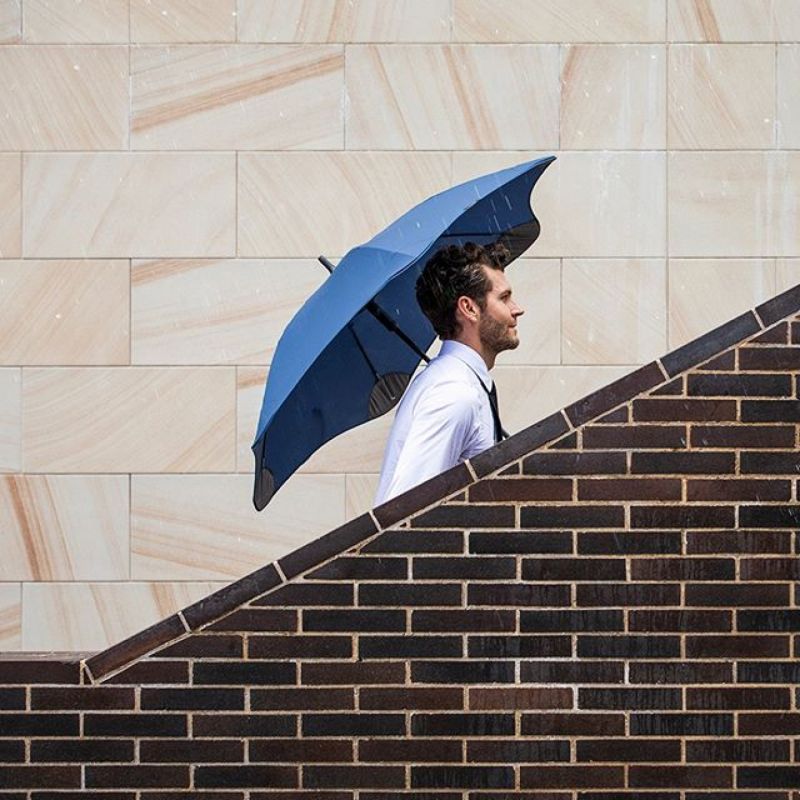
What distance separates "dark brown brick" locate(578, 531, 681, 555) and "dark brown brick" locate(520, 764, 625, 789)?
2.06 ft

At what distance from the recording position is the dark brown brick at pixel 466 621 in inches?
165

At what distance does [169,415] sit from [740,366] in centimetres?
377

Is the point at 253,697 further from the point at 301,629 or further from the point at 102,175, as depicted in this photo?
the point at 102,175

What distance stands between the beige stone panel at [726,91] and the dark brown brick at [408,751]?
403 centimetres

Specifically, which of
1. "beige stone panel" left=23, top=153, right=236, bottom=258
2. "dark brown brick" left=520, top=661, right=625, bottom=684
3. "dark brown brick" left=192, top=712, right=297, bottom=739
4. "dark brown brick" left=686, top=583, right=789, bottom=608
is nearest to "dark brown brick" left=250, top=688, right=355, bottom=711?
"dark brown brick" left=192, top=712, right=297, bottom=739

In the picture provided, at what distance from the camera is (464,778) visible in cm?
418

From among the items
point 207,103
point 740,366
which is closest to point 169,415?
point 207,103

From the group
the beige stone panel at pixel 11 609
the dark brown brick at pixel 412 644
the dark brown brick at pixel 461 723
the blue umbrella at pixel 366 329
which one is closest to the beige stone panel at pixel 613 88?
the blue umbrella at pixel 366 329

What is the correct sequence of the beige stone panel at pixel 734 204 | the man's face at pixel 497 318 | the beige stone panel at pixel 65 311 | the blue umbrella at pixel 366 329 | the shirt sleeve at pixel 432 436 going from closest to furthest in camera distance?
the shirt sleeve at pixel 432 436, the blue umbrella at pixel 366 329, the man's face at pixel 497 318, the beige stone panel at pixel 734 204, the beige stone panel at pixel 65 311

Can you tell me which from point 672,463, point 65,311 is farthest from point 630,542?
point 65,311

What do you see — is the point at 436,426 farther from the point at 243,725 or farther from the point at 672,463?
the point at 243,725

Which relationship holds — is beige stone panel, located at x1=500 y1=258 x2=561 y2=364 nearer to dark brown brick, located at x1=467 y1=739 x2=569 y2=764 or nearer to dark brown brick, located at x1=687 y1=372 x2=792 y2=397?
dark brown brick, located at x1=687 y1=372 x2=792 y2=397

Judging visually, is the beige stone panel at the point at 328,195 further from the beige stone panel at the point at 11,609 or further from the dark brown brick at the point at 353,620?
the dark brown brick at the point at 353,620

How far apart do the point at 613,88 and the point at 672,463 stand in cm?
350
